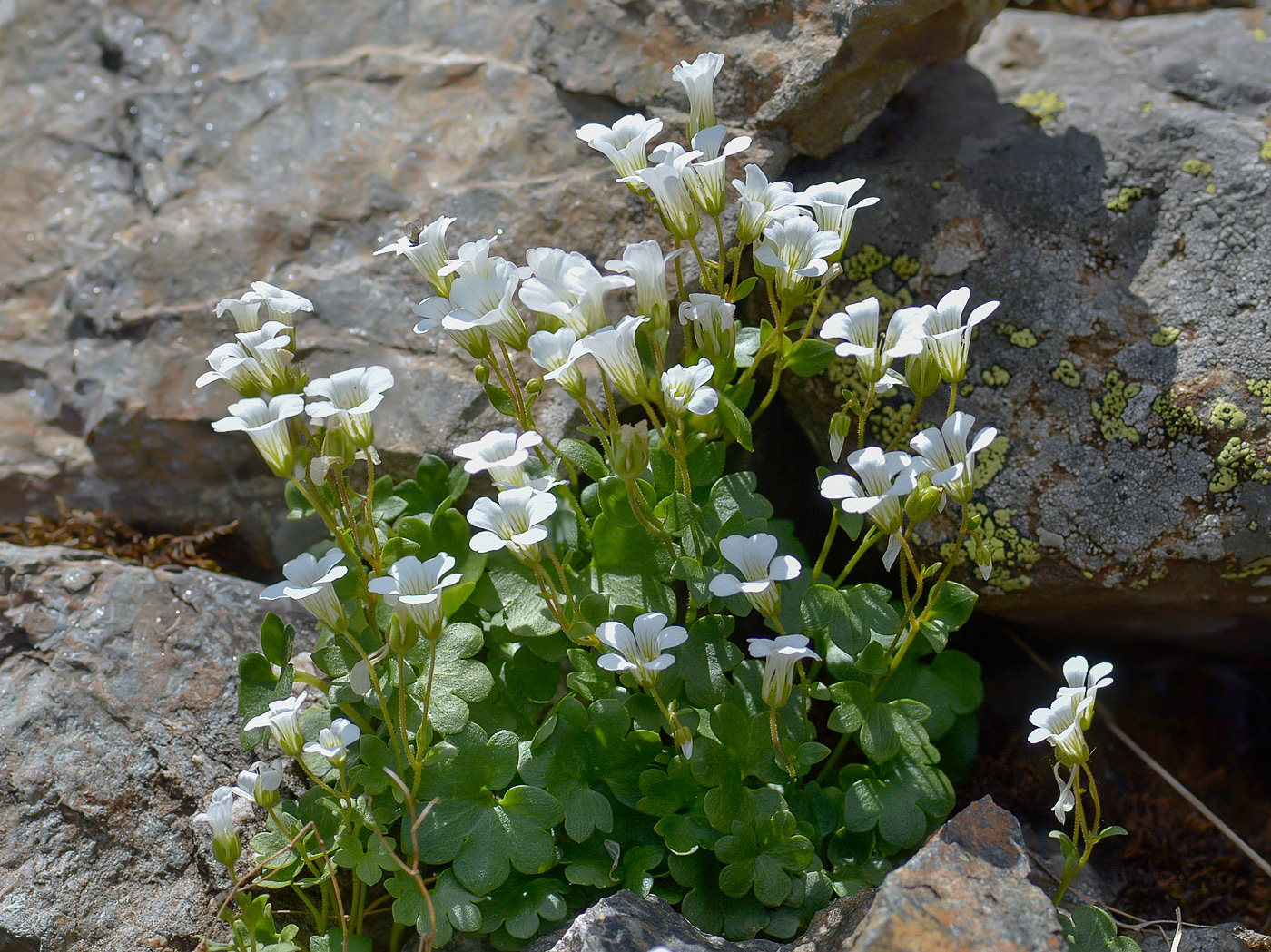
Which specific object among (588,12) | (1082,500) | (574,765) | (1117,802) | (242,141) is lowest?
(1117,802)

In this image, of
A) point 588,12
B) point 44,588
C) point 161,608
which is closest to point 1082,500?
point 588,12

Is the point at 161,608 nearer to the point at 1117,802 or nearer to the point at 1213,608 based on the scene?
the point at 1117,802

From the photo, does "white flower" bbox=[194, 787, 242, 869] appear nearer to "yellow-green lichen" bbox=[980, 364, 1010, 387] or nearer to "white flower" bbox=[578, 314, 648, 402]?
"white flower" bbox=[578, 314, 648, 402]

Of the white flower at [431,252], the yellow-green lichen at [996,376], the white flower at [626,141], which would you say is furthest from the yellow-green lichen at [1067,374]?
the white flower at [431,252]

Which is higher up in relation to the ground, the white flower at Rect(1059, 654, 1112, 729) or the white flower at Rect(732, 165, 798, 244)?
the white flower at Rect(732, 165, 798, 244)

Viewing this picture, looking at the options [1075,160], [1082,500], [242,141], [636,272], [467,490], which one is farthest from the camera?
[242,141]

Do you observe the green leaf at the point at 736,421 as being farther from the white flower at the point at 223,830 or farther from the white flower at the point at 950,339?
the white flower at the point at 223,830

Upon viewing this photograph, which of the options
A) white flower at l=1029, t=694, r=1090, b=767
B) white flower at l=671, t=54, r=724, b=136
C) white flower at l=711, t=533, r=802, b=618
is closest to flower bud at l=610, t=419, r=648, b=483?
white flower at l=711, t=533, r=802, b=618
